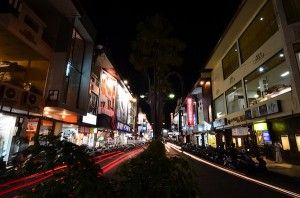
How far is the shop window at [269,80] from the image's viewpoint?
16672 mm

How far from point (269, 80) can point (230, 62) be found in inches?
362

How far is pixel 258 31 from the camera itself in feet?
66.5

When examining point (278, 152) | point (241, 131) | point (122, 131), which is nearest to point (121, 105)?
point (122, 131)

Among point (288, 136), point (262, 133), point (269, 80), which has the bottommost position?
point (288, 136)

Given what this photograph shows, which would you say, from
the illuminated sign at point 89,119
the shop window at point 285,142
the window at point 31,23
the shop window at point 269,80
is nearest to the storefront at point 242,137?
the shop window at point 269,80

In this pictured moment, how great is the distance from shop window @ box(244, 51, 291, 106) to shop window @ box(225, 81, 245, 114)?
1.88 meters

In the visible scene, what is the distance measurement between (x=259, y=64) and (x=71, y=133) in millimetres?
19592

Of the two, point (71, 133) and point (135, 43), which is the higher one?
point (135, 43)

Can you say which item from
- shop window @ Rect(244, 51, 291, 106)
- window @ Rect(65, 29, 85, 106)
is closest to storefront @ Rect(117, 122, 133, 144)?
window @ Rect(65, 29, 85, 106)

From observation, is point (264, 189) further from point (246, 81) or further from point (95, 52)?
point (95, 52)

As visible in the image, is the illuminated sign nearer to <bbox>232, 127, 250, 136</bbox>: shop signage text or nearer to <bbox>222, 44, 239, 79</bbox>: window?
<bbox>232, 127, 250, 136</bbox>: shop signage text

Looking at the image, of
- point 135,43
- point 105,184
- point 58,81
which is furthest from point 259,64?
point 105,184

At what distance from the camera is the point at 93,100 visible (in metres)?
29.9

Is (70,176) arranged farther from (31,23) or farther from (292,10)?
(292,10)
